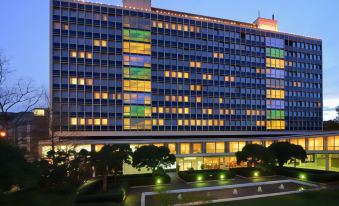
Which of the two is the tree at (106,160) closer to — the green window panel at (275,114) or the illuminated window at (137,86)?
the illuminated window at (137,86)

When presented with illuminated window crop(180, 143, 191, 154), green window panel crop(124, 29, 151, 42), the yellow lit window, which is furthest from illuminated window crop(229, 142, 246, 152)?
the yellow lit window

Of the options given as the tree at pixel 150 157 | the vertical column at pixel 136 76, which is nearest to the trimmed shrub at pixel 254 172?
the tree at pixel 150 157

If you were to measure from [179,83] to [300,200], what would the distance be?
50262 millimetres

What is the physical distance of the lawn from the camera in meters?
29.0

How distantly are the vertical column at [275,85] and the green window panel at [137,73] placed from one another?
1605 inches

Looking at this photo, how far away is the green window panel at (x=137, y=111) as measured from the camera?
233 feet

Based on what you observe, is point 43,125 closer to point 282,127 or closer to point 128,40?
point 128,40

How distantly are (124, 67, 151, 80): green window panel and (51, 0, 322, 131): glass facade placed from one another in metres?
0.28

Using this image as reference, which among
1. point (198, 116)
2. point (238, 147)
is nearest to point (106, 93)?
point (198, 116)

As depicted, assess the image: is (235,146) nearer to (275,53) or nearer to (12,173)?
(275,53)

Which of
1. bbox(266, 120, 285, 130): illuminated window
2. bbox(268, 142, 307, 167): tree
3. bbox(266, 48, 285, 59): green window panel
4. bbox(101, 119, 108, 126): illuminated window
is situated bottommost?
bbox(268, 142, 307, 167): tree

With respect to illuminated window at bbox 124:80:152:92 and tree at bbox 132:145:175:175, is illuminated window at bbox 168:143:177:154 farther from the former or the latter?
illuminated window at bbox 124:80:152:92

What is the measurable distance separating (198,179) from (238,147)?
2450 cm

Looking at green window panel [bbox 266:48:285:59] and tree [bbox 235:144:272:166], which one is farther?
green window panel [bbox 266:48:285:59]
